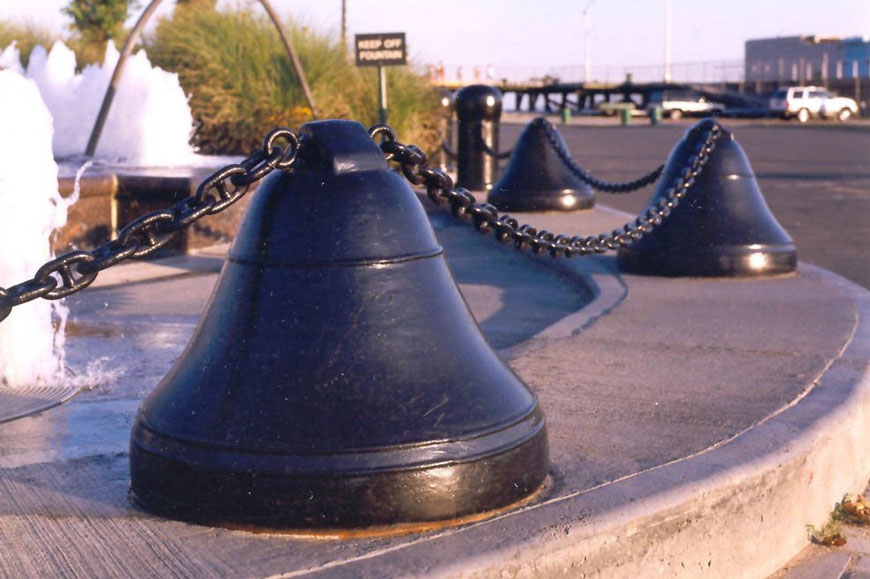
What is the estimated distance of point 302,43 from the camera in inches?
782

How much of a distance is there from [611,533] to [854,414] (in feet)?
5.00

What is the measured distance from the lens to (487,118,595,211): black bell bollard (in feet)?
38.9

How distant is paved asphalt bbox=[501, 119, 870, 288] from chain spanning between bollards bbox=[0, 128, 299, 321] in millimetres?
6241

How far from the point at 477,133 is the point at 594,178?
511 centimetres

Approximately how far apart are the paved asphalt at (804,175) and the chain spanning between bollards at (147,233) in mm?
6241

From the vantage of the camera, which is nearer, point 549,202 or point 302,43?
point 549,202

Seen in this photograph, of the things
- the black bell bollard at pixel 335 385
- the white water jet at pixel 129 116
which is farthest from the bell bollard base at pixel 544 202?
the black bell bollard at pixel 335 385

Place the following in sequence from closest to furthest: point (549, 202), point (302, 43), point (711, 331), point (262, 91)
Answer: point (711, 331) < point (549, 202) < point (262, 91) < point (302, 43)

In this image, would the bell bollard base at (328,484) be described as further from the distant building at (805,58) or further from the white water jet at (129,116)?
the distant building at (805,58)

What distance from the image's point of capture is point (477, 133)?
14453 millimetres

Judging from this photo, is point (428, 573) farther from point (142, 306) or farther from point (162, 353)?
point (142, 306)

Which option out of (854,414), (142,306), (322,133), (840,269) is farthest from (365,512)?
(840,269)

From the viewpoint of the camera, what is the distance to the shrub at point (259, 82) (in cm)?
1806

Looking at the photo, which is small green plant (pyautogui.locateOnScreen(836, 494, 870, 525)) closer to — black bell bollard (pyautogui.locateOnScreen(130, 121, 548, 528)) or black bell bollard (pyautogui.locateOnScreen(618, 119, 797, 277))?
black bell bollard (pyautogui.locateOnScreen(130, 121, 548, 528))
